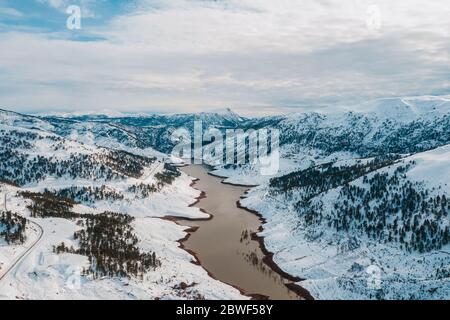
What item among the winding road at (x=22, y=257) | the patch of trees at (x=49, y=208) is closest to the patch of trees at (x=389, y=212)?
the patch of trees at (x=49, y=208)

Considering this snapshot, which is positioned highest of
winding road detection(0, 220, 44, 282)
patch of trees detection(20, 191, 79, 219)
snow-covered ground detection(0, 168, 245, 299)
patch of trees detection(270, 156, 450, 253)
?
patch of trees detection(270, 156, 450, 253)

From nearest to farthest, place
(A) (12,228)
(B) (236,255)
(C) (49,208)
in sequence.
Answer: (A) (12,228) < (B) (236,255) < (C) (49,208)

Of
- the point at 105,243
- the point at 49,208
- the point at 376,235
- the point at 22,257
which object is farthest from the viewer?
the point at 49,208

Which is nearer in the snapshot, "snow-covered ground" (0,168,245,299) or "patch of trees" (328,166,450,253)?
"snow-covered ground" (0,168,245,299)

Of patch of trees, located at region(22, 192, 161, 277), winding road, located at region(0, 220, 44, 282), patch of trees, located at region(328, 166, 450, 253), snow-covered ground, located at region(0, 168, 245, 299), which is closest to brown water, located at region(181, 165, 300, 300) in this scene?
snow-covered ground, located at region(0, 168, 245, 299)

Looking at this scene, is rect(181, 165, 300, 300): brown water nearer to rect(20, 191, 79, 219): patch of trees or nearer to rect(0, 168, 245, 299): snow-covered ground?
rect(0, 168, 245, 299): snow-covered ground

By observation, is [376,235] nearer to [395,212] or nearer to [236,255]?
[395,212]

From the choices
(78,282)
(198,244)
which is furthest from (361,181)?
(78,282)

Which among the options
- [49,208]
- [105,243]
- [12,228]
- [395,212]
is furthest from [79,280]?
[395,212]
